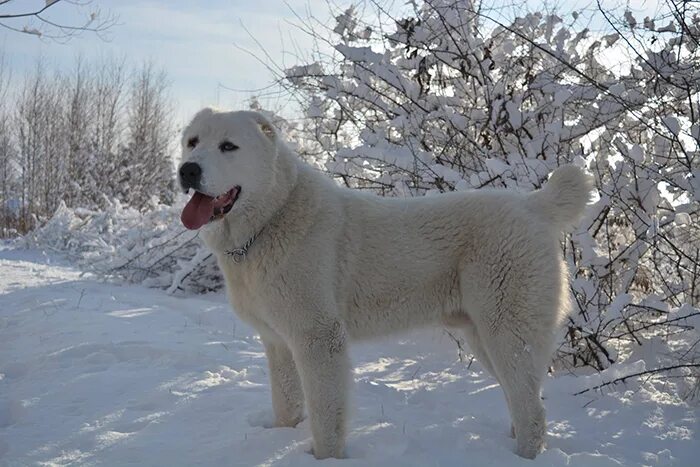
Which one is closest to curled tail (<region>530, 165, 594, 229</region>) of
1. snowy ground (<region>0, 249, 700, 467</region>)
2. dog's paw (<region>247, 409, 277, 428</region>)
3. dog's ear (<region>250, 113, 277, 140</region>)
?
snowy ground (<region>0, 249, 700, 467</region>)

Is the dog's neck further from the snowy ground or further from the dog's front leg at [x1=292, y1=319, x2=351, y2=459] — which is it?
the snowy ground

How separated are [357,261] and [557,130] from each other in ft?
8.10

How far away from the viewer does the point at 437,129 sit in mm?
5836

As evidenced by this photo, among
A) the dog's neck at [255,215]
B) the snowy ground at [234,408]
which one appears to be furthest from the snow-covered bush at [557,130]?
the dog's neck at [255,215]

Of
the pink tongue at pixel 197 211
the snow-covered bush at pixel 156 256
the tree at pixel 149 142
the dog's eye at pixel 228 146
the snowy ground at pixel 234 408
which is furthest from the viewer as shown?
the tree at pixel 149 142

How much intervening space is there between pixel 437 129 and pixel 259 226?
10.1 ft

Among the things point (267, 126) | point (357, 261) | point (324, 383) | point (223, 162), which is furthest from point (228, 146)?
point (324, 383)

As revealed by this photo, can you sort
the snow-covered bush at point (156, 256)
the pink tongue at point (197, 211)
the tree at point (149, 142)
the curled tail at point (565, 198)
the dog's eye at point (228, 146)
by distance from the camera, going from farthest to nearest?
Result: the tree at point (149, 142) < the snow-covered bush at point (156, 256) < the curled tail at point (565, 198) < the dog's eye at point (228, 146) < the pink tongue at point (197, 211)

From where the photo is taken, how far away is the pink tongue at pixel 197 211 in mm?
3041

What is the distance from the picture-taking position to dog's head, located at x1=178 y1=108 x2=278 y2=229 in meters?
3.01

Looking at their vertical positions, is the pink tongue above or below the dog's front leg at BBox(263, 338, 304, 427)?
above

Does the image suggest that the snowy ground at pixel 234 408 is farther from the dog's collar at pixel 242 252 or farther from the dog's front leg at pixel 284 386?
the dog's collar at pixel 242 252

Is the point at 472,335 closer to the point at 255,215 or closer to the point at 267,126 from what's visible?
the point at 255,215

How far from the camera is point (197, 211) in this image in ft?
10.0
